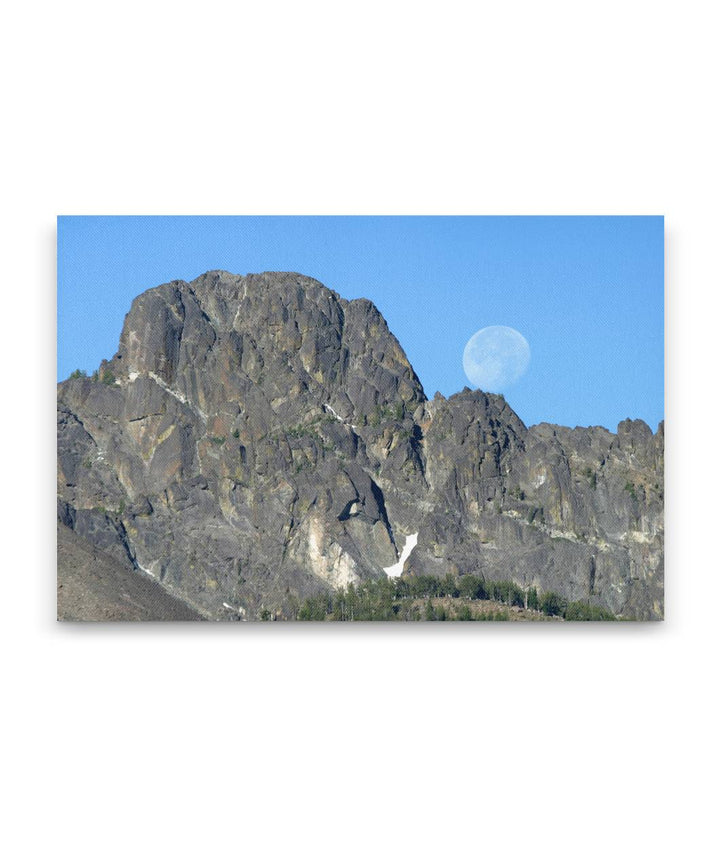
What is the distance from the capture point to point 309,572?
2023 cm

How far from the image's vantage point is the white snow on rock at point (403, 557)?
20.8 meters

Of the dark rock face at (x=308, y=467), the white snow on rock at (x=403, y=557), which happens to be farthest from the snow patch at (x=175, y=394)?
the white snow on rock at (x=403, y=557)

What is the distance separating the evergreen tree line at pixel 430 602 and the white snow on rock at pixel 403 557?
0.29 metres

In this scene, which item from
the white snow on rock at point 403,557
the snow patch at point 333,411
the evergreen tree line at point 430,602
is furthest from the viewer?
the snow patch at point 333,411

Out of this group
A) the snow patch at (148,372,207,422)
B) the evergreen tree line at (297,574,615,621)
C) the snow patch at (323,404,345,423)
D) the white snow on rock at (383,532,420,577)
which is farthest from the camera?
the snow patch at (323,404,345,423)

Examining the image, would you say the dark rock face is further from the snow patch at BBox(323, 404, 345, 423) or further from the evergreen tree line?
the evergreen tree line

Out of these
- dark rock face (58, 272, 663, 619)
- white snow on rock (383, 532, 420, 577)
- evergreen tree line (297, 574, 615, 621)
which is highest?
dark rock face (58, 272, 663, 619)

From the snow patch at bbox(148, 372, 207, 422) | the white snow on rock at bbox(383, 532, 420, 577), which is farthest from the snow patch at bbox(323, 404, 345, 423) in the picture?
the white snow on rock at bbox(383, 532, 420, 577)

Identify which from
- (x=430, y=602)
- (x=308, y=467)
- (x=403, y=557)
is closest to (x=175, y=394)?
(x=308, y=467)

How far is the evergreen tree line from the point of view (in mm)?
19094

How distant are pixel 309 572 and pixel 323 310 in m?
4.18

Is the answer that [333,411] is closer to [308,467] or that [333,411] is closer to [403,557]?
[308,467]

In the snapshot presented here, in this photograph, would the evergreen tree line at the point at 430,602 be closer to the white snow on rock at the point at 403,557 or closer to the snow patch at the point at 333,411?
the white snow on rock at the point at 403,557

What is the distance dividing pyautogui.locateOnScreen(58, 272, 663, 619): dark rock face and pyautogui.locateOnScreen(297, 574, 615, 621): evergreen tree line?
260 millimetres
